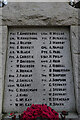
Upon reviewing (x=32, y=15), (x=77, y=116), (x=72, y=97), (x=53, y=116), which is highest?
(x=32, y=15)

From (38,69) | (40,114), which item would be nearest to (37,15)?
(38,69)

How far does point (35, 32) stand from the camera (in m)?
2.84

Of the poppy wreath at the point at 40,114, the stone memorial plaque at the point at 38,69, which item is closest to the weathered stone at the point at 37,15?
the stone memorial plaque at the point at 38,69

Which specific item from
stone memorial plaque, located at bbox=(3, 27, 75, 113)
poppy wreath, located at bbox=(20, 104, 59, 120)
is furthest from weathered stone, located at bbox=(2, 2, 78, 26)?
poppy wreath, located at bbox=(20, 104, 59, 120)

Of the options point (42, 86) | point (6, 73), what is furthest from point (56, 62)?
point (6, 73)

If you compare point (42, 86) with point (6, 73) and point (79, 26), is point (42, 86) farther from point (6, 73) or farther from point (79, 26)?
point (79, 26)

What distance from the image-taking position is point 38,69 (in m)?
2.71

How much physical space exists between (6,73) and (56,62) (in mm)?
1170

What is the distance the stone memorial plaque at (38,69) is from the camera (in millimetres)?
2629

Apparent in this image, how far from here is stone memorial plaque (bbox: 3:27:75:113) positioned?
8.63 ft

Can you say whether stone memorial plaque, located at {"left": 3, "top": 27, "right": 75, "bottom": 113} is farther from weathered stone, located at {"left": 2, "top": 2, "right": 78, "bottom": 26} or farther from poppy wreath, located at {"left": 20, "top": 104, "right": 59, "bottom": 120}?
poppy wreath, located at {"left": 20, "top": 104, "right": 59, "bottom": 120}

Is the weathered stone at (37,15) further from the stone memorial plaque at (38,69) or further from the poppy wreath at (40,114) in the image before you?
the poppy wreath at (40,114)

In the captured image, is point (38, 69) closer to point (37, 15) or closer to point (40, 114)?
point (40, 114)

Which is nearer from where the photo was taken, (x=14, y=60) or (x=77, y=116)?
(x=77, y=116)
